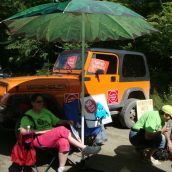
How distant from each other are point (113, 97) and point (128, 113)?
55 cm

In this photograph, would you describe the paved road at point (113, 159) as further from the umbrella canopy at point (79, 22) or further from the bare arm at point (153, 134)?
the umbrella canopy at point (79, 22)

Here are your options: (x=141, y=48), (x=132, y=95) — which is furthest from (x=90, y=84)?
(x=141, y=48)

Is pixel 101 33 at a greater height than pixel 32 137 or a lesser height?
greater

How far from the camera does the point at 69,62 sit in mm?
9203

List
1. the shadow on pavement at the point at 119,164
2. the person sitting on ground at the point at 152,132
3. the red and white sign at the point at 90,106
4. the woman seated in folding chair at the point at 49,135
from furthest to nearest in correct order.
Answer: the red and white sign at the point at 90,106
the shadow on pavement at the point at 119,164
the person sitting on ground at the point at 152,132
the woman seated in folding chair at the point at 49,135

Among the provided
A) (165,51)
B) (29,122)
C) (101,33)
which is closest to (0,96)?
(29,122)

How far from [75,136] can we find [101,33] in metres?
1.70

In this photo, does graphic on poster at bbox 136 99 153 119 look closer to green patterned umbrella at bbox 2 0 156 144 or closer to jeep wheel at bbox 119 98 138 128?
jeep wheel at bbox 119 98 138 128

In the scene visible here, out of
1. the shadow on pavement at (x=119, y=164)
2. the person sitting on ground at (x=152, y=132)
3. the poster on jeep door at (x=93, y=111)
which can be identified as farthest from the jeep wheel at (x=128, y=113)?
the person sitting on ground at (x=152, y=132)

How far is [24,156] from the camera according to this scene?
5.89 metres

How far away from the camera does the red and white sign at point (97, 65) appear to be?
8.85m

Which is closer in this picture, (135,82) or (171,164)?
(171,164)

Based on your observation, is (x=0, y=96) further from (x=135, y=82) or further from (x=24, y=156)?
(x=135, y=82)

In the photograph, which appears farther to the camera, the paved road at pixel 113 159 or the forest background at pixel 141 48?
the forest background at pixel 141 48
